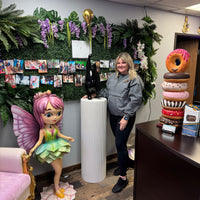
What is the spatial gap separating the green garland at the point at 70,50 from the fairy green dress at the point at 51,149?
37 cm

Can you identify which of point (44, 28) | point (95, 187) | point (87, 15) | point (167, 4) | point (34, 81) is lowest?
point (95, 187)

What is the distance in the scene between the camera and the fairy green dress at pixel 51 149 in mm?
1709

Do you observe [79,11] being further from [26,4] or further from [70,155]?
[70,155]

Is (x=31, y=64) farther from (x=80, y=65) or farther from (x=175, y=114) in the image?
(x=175, y=114)

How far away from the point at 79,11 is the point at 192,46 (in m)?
2.53

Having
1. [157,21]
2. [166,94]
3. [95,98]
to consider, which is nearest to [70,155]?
[95,98]

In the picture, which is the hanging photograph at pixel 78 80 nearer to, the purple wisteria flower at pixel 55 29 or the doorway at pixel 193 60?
the purple wisteria flower at pixel 55 29

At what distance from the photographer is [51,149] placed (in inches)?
67.3

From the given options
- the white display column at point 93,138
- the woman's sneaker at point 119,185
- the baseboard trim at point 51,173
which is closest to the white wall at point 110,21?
the baseboard trim at point 51,173

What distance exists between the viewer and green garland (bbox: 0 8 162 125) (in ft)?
5.86

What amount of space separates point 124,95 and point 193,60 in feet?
8.13

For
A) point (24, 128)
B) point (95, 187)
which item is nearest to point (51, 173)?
point (95, 187)

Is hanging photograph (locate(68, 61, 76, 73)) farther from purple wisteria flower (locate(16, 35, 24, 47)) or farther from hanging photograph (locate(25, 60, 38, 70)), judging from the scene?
purple wisteria flower (locate(16, 35, 24, 47))

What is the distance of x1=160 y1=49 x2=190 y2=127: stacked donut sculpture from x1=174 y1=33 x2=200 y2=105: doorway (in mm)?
2371
